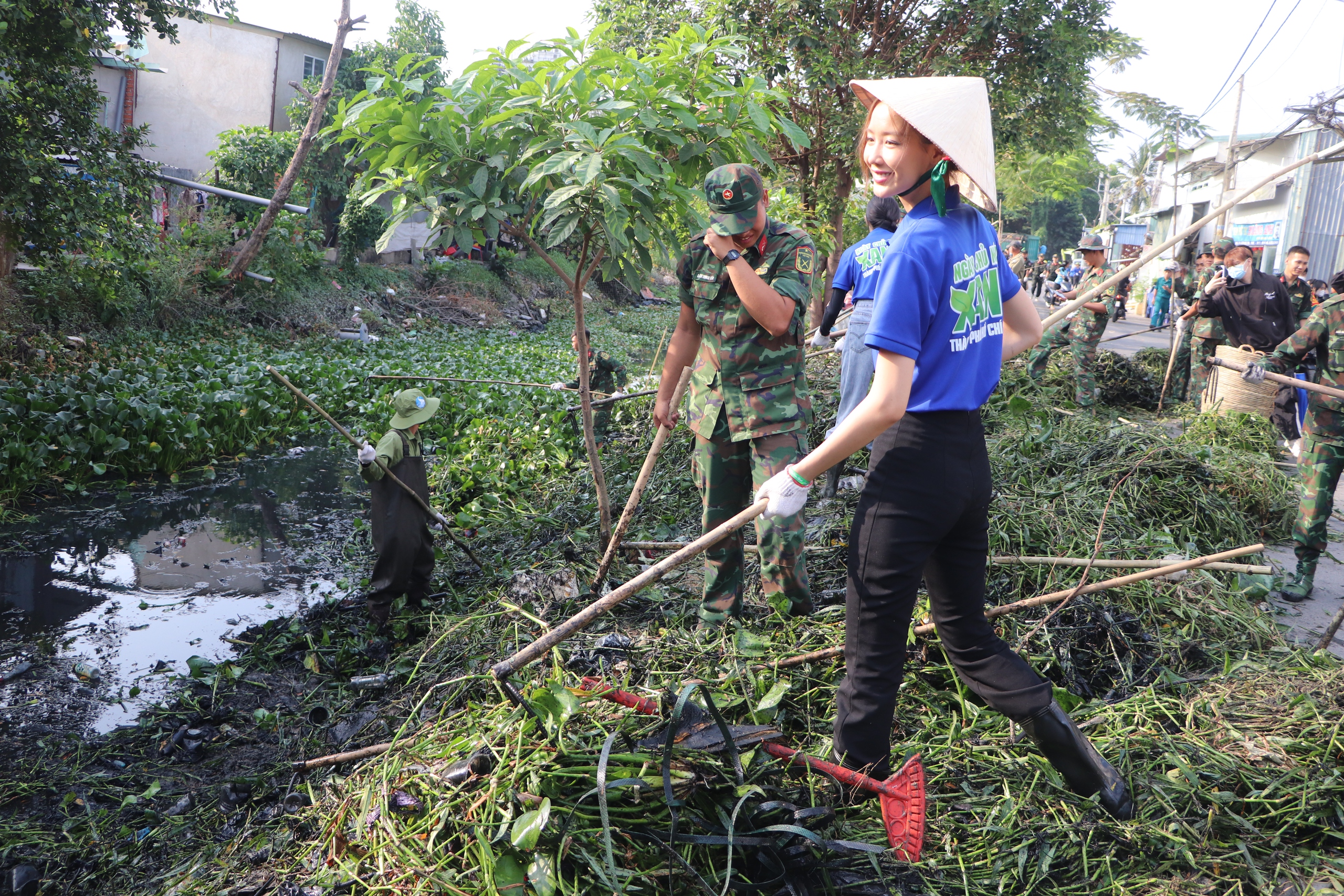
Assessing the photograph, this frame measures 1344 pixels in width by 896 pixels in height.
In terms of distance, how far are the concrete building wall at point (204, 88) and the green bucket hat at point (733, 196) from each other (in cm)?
2262

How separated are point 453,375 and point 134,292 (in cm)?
529

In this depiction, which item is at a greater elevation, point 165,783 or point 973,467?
point 973,467

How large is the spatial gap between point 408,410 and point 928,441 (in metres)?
2.96

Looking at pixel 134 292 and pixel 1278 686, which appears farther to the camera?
pixel 134 292

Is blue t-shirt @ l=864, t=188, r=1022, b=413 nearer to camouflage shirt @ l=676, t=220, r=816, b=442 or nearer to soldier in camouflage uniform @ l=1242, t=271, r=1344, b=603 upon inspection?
camouflage shirt @ l=676, t=220, r=816, b=442

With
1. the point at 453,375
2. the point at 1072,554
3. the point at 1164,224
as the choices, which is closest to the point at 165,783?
the point at 1072,554

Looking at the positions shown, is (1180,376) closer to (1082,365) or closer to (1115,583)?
(1082,365)

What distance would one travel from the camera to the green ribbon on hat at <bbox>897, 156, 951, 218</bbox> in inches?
84.4

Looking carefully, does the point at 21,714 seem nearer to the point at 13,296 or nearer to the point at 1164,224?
the point at 13,296

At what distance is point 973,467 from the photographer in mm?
2287

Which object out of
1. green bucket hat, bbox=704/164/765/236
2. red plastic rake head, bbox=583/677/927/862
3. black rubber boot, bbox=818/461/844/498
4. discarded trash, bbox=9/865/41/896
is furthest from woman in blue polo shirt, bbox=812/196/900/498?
discarded trash, bbox=9/865/41/896

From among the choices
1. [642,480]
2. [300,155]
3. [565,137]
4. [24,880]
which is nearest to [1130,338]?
[300,155]

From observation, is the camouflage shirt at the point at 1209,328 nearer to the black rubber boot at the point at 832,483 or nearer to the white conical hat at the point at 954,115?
the black rubber boot at the point at 832,483

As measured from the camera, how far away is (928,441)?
223cm
